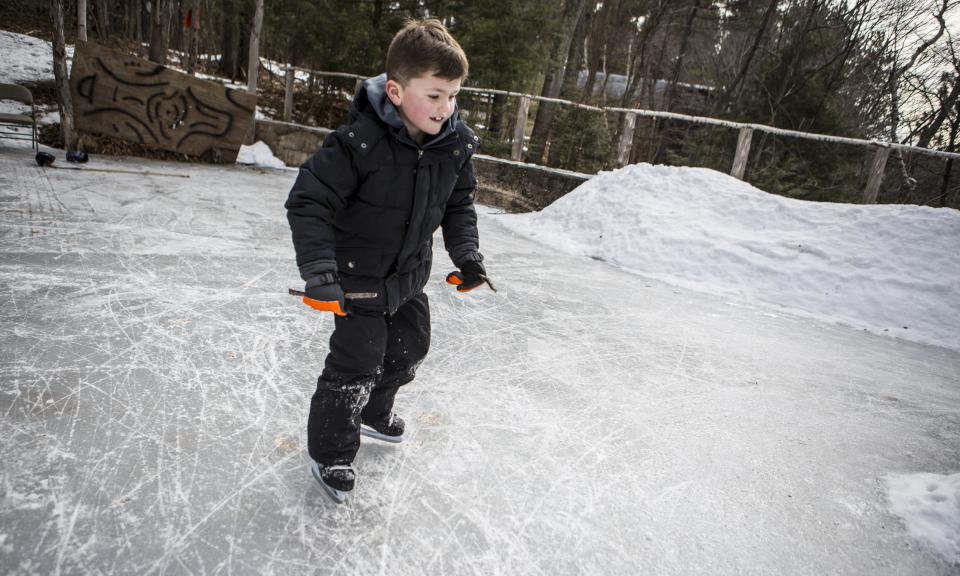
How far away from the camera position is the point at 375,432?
6.40 feet

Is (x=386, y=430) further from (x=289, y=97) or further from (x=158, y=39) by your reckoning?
(x=158, y=39)

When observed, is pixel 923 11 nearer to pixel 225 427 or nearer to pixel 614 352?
pixel 614 352

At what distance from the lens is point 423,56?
4.71 feet

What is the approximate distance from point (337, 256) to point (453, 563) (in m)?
0.95

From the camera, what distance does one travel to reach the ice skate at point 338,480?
161 cm

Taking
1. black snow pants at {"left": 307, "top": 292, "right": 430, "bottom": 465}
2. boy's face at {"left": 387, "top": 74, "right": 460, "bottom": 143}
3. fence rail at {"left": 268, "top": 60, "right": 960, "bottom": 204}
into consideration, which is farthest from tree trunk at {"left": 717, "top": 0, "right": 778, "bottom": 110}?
black snow pants at {"left": 307, "top": 292, "right": 430, "bottom": 465}

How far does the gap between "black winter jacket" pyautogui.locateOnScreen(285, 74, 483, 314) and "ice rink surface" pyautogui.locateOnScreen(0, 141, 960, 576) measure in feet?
2.30

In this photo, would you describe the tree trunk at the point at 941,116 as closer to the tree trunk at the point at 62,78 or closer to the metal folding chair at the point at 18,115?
the tree trunk at the point at 62,78

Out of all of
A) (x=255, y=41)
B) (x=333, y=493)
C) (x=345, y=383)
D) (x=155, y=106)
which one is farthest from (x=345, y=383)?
(x=255, y=41)

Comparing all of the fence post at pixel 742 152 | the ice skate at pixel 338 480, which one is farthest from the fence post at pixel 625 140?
the ice skate at pixel 338 480

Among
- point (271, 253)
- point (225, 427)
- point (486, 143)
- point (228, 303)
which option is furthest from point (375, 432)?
point (486, 143)

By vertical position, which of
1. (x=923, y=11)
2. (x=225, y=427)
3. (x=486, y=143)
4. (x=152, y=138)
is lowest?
(x=225, y=427)

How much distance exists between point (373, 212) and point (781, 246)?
5126 millimetres

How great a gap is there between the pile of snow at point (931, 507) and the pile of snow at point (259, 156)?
9.58 meters
